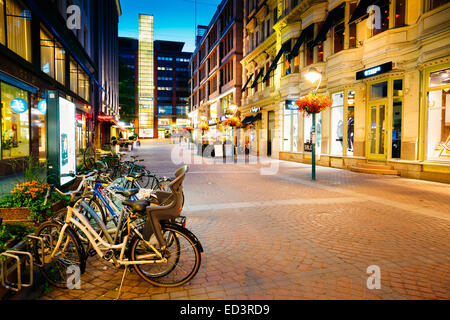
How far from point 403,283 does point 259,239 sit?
2258mm

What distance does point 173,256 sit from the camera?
3582mm

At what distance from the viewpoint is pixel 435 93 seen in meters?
11.9

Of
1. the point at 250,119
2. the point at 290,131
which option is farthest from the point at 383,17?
the point at 250,119

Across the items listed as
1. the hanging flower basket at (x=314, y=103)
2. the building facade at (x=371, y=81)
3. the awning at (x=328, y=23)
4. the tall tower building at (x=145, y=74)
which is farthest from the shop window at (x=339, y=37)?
the tall tower building at (x=145, y=74)

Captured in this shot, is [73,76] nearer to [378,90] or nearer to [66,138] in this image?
[66,138]

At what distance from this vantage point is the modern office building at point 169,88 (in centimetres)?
11200

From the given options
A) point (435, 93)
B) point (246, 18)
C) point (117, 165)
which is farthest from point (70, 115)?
point (246, 18)

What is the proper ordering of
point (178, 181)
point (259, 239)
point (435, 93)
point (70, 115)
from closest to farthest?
1. point (178, 181)
2. point (259, 239)
3. point (70, 115)
4. point (435, 93)

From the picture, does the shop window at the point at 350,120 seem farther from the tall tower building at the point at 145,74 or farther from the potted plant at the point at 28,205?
the tall tower building at the point at 145,74

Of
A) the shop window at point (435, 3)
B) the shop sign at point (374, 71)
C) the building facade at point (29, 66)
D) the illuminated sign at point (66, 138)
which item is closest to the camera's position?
the illuminated sign at point (66, 138)

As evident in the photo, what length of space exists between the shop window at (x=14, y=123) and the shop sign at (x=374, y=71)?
14.9 metres

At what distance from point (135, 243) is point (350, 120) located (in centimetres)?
1553

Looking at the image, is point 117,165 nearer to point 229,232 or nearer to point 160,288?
point 229,232

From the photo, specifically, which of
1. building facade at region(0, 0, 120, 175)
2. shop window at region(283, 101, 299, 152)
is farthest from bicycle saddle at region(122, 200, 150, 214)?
shop window at region(283, 101, 299, 152)
